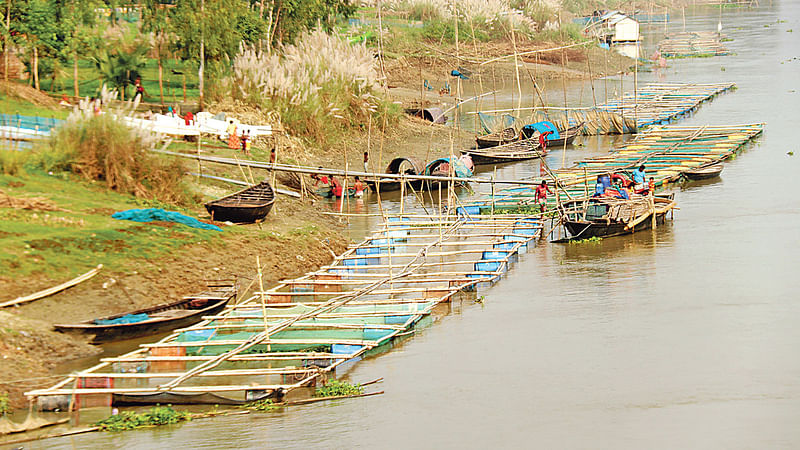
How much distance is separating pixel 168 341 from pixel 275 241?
5.54 m

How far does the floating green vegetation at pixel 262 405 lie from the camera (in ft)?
44.9

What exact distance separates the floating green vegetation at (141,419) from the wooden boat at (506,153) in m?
21.2

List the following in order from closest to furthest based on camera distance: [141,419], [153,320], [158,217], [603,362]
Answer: [141,419] < [603,362] < [153,320] < [158,217]

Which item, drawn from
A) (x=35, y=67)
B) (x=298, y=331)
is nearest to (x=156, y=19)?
(x=35, y=67)

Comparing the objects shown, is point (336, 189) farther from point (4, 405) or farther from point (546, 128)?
point (4, 405)

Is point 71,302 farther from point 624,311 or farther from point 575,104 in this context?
point 575,104

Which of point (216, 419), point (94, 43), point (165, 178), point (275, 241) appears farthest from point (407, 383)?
point (94, 43)

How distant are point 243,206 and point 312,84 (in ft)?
40.3

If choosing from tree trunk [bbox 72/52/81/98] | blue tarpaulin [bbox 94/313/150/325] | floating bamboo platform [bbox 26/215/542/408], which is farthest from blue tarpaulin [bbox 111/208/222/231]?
tree trunk [bbox 72/52/81/98]

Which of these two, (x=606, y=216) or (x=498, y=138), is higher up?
(x=498, y=138)

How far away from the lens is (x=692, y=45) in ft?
232

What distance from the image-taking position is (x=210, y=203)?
21.1 metres

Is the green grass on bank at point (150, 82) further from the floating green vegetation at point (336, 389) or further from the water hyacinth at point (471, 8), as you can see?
the water hyacinth at point (471, 8)

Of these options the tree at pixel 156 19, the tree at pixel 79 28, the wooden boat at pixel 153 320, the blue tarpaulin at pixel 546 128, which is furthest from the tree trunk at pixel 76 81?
the blue tarpaulin at pixel 546 128
